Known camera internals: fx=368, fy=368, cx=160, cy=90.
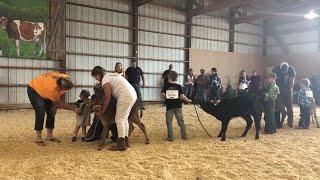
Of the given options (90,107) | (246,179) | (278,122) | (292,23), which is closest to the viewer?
(246,179)

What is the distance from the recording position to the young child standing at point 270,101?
24.0ft

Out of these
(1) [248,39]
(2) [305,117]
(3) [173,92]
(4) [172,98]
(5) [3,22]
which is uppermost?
(1) [248,39]

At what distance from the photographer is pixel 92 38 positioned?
1357cm

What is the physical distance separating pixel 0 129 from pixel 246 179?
17.4ft

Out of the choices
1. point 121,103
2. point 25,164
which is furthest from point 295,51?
point 25,164

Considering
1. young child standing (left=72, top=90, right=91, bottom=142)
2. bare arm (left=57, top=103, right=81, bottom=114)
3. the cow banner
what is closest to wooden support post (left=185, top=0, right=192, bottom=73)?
the cow banner

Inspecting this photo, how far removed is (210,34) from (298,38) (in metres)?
5.21

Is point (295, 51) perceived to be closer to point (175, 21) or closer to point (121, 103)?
point (175, 21)

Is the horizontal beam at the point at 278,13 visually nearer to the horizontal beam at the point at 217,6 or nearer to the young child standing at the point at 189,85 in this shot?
the horizontal beam at the point at 217,6

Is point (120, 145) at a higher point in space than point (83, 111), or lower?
lower

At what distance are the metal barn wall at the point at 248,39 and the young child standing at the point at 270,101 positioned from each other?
39.7 feet

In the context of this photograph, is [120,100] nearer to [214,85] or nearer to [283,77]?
[283,77]

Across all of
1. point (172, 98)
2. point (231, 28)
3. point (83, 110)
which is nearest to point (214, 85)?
point (231, 28)

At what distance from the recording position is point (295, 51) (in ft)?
64.7
